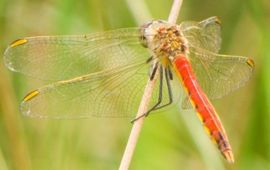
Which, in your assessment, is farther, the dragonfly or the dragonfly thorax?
the dragonfly thorax

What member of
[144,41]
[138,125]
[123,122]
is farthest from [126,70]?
[123,122]

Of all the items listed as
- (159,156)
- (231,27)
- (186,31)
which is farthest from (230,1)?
(159,156)

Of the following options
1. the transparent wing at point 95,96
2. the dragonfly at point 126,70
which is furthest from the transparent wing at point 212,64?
the transparent wing at point 95,96

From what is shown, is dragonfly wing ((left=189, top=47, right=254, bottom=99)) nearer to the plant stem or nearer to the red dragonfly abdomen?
the red dragonfly abdomen

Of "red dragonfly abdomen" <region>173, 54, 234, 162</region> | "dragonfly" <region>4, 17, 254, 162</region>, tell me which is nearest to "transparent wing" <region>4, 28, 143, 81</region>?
"dragonfly" <region>4, 17, 254, 162</region>

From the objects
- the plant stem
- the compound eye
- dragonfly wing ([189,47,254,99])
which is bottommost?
the plant stem

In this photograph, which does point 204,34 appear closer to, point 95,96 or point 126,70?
point 126,70
